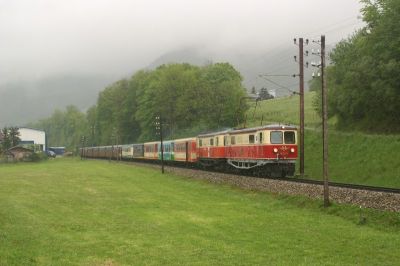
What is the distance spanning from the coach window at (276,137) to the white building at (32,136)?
425ft

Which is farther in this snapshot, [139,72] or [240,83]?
[139,72]

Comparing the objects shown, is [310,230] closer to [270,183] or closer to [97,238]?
[97,238]

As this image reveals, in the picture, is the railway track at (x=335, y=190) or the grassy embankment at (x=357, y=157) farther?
the grassy embankment at (x=357, y=157)

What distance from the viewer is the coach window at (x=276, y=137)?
1449 inches

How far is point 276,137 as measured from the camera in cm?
3691

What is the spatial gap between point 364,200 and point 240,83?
81.1m

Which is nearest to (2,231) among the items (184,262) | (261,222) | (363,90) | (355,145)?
(184,262)

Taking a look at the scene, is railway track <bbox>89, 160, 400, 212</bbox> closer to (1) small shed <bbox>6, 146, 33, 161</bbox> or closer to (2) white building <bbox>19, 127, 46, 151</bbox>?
(1) small shed <bbox>6, 146, 33, 161</bbox>

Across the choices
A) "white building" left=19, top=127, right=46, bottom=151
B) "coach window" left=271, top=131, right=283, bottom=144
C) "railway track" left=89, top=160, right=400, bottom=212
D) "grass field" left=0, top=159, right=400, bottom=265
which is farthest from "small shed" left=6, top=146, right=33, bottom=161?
"coach window" left=271, top=131, right=283, bottom=144

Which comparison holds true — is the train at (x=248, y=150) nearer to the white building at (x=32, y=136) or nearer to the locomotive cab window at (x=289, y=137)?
the locomotive cab window at (x=289, y=137)

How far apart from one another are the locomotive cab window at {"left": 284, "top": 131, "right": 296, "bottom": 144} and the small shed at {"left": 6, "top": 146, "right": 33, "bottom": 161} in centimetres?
7594

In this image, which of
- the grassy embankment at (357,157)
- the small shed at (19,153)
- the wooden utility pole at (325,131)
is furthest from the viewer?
the small shed at (19,153)

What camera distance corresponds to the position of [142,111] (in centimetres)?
11512

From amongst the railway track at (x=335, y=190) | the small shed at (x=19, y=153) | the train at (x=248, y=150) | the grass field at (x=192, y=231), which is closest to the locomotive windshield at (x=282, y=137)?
the train at (x=248, y=150)
